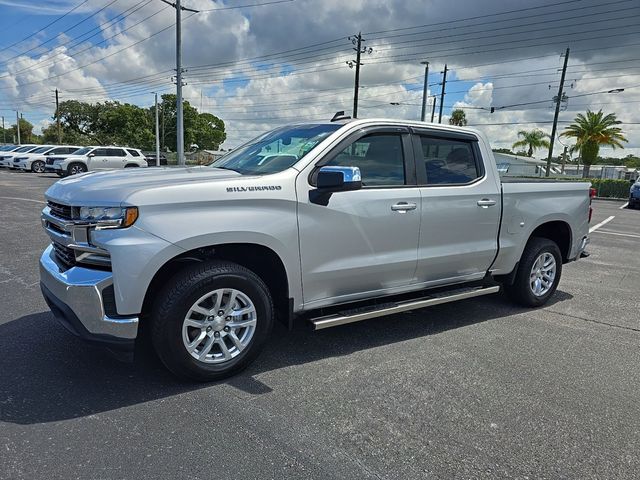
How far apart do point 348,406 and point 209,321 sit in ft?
3.66

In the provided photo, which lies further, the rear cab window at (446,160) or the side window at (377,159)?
the rear cab window at (446,160)

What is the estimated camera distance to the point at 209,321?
334cm

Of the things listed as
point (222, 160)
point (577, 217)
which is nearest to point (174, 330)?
point (222, 160)

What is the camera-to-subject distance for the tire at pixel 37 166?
30.6 metres

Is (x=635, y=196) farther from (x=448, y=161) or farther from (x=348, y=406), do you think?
(x=348, y=406)

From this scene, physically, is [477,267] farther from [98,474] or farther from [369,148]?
[98,474]

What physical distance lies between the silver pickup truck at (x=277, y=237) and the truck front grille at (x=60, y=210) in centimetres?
1

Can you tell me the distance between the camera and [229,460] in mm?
2586

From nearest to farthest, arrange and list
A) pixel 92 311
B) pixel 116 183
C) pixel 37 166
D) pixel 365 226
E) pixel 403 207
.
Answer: pixel 92 311, pixel 116 183, pixel 365 226, pixel 403 207, pixel 37 166

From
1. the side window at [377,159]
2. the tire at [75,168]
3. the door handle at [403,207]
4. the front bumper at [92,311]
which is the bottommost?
the tire at [75,168]

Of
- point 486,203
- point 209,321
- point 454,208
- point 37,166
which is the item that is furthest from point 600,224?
point 37,166

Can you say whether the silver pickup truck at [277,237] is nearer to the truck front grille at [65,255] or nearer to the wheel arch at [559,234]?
the truck front grille at [65,255]

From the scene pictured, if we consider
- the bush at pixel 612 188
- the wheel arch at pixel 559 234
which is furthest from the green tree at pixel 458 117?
the wheel arch at pixel 559 234

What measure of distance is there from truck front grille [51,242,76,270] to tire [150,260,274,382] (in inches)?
25.1
